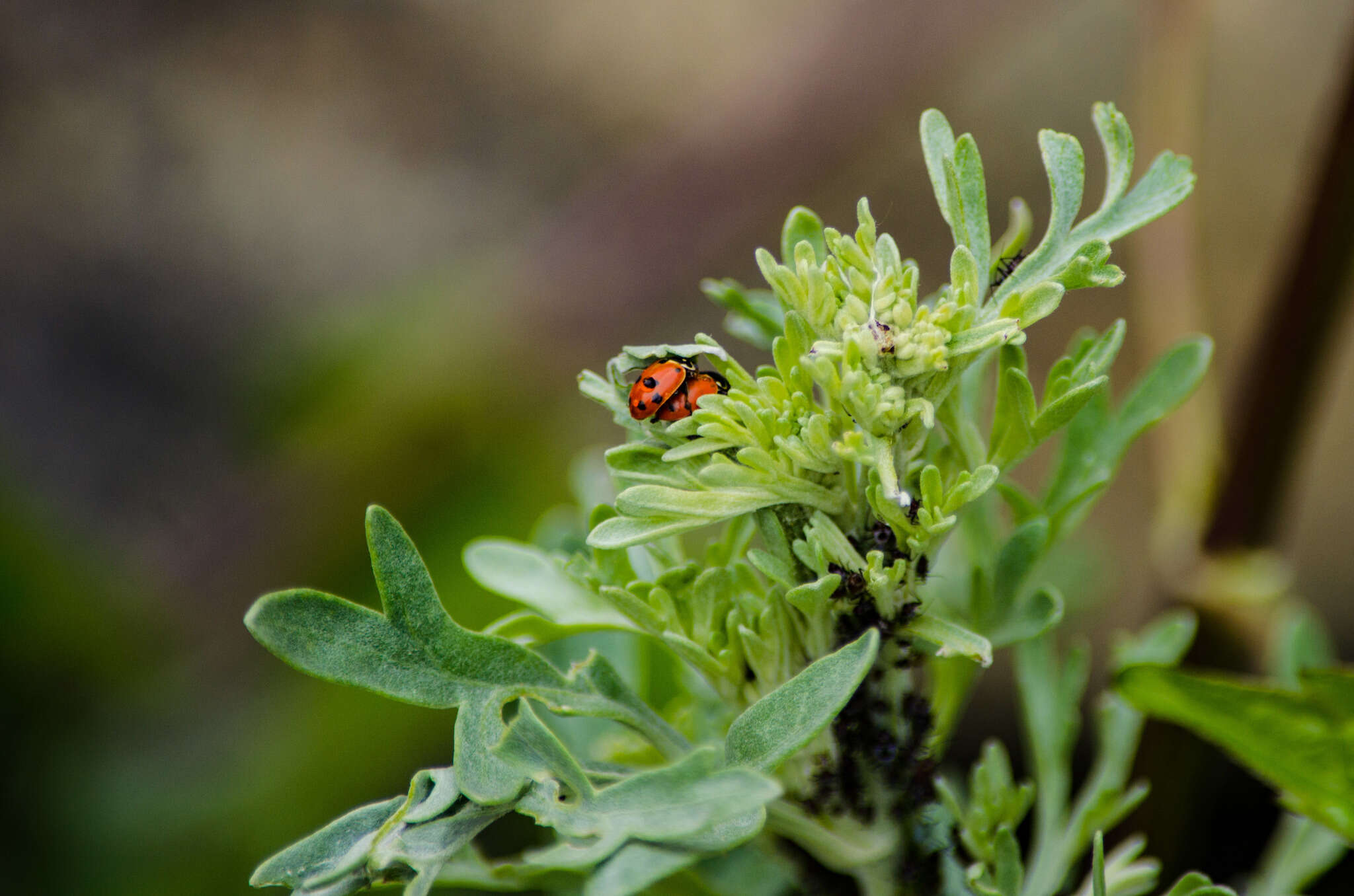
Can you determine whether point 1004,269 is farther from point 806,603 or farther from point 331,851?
point 331,851

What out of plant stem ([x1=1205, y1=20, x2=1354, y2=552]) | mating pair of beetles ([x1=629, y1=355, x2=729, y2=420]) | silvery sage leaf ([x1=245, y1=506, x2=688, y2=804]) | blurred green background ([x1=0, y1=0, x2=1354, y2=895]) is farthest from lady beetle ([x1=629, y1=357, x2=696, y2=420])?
blurred green background ([x1=0, y1=0, x2=1354, y2=895])

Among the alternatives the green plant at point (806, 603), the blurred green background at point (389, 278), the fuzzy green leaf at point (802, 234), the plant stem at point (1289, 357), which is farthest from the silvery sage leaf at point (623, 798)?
the blurred green background at point (389, 278)

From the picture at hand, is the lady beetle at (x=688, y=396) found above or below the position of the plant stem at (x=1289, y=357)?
above

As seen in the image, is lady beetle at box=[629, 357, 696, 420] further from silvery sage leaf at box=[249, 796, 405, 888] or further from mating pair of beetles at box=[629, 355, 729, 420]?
silvery sage leaf at box=[249, 796, 405, 888]

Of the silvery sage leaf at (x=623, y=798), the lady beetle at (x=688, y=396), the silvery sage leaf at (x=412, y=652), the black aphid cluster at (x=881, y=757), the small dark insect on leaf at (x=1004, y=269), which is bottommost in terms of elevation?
the black aphid cluster at (x=881, y=757)

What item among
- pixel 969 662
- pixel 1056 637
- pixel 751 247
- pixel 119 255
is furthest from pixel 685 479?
pixel 119 255

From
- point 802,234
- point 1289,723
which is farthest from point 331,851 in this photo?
point 1289,723

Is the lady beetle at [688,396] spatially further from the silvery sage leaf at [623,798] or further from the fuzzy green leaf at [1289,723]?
the fuzzy green leaf at [1289,723]

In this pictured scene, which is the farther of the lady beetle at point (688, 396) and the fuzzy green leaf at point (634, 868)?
Answer: the lady beetle at point (688, 396)
